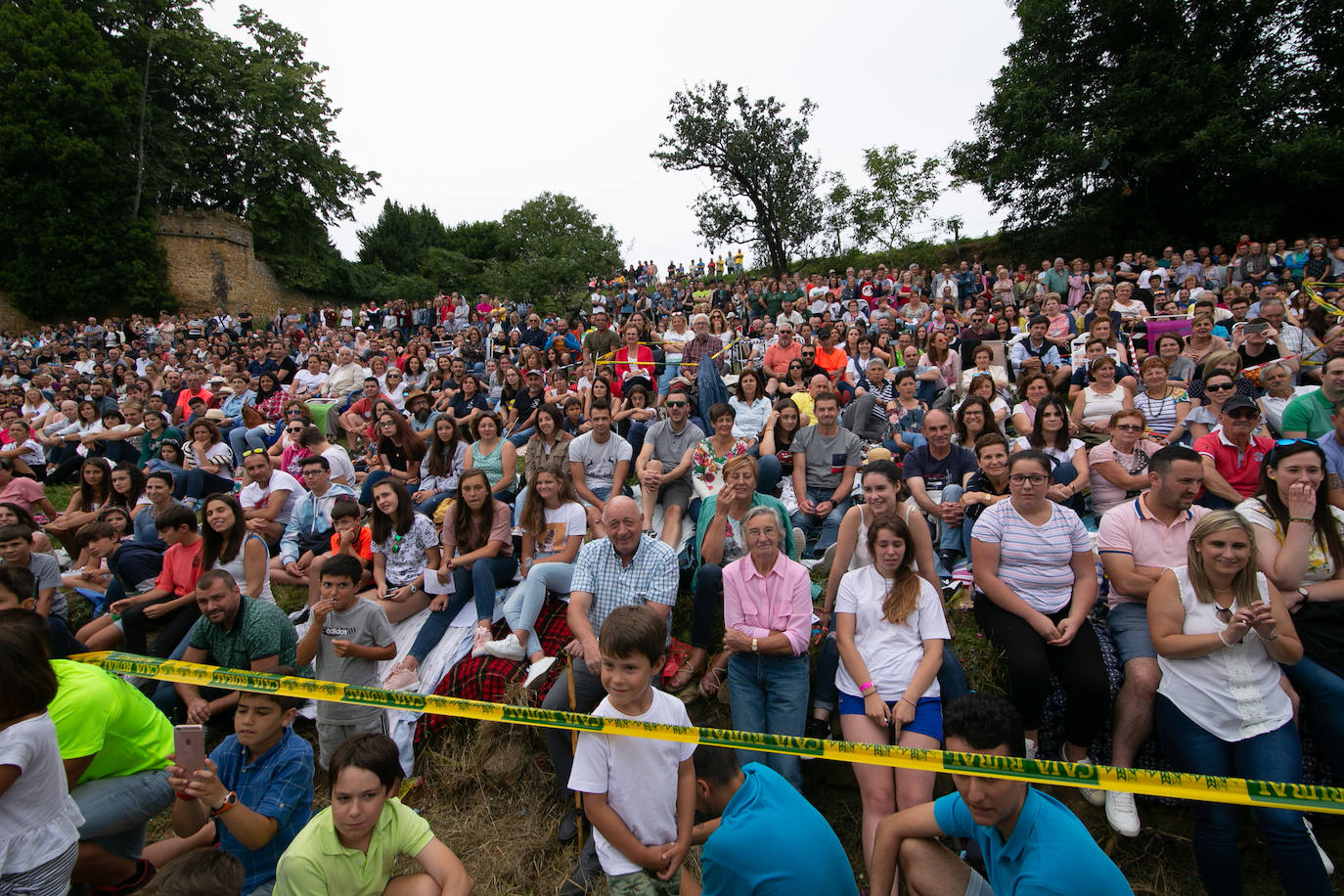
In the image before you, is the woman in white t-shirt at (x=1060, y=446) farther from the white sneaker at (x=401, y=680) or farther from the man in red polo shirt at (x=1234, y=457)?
the white sneaker at (x=401, y=680)

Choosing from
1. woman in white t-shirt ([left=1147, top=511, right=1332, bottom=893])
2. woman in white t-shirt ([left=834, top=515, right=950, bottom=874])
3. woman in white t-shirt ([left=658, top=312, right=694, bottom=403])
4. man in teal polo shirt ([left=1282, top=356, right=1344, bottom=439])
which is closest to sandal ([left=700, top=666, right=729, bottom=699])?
woman in white t-shirt ([left=834, top=515, right=950, bottom=874])

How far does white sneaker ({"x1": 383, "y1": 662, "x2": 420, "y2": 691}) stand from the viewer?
4402 mm

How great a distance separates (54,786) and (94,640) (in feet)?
10.8

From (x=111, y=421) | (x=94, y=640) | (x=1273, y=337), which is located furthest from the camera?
(x=111, y=421)

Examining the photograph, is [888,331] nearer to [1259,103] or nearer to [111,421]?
[111,421]

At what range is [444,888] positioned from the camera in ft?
7.86

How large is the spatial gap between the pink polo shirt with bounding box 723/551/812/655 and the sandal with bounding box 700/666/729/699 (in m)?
0.59

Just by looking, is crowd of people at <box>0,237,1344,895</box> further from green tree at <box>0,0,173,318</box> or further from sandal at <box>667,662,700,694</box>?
green tree at <box>0,0,173,318</box>

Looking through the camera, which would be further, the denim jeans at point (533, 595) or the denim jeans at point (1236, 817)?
the denim jeans at point (533, 595)

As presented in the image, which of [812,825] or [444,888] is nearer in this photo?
[812,825]

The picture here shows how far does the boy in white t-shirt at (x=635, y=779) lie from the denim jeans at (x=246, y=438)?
7.89 m

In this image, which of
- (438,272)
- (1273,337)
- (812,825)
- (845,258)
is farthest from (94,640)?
(438,272)

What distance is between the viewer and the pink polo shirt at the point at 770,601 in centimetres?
356

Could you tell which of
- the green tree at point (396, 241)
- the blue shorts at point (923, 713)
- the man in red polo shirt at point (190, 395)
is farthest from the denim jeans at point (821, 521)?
the green tree at point (396, 241)
